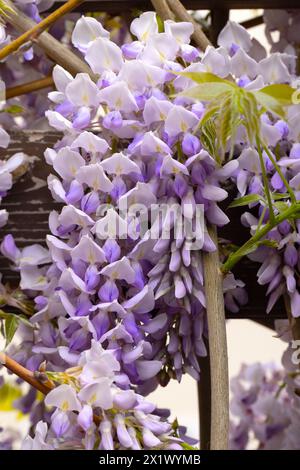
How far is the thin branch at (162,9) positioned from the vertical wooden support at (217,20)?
0.13 m

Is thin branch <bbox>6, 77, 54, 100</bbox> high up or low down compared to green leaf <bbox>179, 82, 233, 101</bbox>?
up

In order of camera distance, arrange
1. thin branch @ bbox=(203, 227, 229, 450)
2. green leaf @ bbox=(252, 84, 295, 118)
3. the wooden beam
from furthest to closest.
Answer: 1. the wooden beam
2. thin branch @ bbox=(203, 227, 229, 450)
3. green leaf @ bbox=(252, 84, 295, 118)

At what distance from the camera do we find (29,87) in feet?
2.76

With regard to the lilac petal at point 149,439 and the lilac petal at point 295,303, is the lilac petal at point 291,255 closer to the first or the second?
the lilac petal at point 295,303

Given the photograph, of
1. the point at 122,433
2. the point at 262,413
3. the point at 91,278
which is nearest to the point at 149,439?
the point at 122,433

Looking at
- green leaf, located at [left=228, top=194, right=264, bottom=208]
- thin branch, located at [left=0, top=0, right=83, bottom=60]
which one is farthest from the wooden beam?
green leaf, located at [left=228, top=194, right=264, bottom=208]

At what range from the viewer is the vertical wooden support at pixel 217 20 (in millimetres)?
853

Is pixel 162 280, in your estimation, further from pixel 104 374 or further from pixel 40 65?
pixel 40 65

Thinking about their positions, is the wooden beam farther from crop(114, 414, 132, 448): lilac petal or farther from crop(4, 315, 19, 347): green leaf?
crop(114, 414, 132, 448): lilac petal

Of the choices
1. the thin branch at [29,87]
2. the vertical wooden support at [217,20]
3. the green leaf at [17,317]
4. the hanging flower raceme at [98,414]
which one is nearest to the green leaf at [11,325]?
the green leaf at [17,317]

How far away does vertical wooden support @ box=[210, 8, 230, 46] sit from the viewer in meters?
0.85

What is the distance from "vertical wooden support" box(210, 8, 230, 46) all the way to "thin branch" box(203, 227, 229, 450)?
0.82 ft

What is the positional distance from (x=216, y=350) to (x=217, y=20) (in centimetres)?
35
